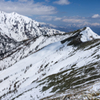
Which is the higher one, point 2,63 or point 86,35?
point 86,35

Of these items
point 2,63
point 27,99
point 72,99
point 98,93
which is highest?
point 98,93

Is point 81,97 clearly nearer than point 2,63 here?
Yes

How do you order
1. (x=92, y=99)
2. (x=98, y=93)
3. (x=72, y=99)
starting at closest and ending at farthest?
1. (x=92, y=99)
2. (x=98, y=93)
3. (x=72, y=99)

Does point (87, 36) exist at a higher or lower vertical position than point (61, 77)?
higher

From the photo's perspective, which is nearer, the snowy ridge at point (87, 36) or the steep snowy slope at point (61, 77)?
the steep snowy slope at point (61, 77)

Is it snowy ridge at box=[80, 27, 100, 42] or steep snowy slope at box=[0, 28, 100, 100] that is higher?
snowy ridge at box=[80, 27, 100, 42]

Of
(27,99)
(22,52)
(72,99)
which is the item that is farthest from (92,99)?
(22,52)

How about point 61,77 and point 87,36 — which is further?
point 87,36

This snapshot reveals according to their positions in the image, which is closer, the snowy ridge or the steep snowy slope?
the steep snowy slope

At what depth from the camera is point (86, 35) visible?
239ft

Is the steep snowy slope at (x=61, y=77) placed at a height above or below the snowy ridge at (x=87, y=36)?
below

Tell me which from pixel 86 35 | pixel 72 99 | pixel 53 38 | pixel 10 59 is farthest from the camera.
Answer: pixel 10 59

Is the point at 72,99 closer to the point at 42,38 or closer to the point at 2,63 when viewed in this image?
the point at 42,38

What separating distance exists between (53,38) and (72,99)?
12947cm
